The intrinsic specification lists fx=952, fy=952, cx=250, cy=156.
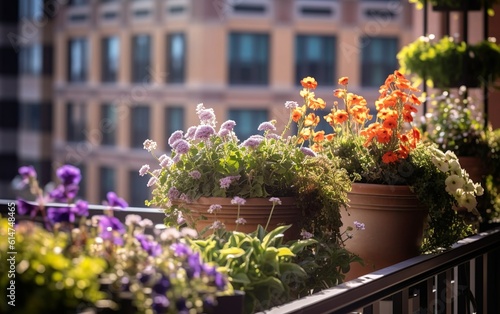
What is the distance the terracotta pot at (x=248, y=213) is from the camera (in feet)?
7.75

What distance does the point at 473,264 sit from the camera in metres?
2.87

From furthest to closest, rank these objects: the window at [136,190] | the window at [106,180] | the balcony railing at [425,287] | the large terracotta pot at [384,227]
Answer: the window at [106,180]
the window at [136,190]
the large terracotta pot at [384,227]
the balcony railing at [425,287]

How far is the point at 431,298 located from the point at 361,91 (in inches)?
1333

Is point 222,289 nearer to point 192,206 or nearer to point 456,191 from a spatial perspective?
point 192,206

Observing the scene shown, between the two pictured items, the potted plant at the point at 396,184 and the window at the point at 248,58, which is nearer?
the potted plant at the point at 396,184

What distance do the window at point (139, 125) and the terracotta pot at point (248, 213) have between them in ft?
112

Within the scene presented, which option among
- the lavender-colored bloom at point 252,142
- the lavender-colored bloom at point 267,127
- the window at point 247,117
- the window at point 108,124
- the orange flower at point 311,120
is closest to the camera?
the lavender-colored bloom at point 252,142

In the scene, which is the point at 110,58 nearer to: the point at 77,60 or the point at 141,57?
the point at 141,57

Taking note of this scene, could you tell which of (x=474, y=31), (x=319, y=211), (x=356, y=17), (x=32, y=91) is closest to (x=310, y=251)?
(x=319, y=211)

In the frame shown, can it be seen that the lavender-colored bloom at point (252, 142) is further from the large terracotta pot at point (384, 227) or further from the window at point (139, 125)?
the window at point (139, 125)

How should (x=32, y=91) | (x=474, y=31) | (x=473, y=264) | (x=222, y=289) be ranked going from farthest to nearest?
(x=32, y=91)
(x=474, y=31)
(x=473, y=264)
(x=222, y=289)

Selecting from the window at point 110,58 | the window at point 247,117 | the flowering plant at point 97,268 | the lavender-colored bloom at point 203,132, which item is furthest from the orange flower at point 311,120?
the window at point 110,58

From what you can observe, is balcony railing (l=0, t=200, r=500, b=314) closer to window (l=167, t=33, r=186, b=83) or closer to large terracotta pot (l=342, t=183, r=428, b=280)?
large terracotta pot (l=342, t=183, r=428, b=280)

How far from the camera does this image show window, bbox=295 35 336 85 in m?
35.7
